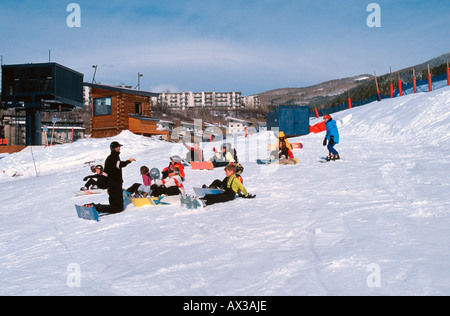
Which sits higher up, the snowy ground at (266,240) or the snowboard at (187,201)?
the snowboard at (187,201)

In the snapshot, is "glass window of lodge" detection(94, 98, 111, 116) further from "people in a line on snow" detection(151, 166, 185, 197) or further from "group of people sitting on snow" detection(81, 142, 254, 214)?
"people in a line on snow" detection(151, 166, 185, 197)

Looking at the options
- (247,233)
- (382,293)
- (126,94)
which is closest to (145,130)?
(126,94)

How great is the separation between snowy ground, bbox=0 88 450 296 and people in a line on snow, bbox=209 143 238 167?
2208 millimetres

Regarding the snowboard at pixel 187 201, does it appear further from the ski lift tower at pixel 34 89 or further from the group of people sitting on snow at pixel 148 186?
the ski lift tower at pixel 34 89

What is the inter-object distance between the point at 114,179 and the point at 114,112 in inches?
962

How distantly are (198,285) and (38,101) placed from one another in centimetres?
3409

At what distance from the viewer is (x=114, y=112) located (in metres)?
30.9

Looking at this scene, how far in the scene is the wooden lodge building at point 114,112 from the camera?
3078 centimetres

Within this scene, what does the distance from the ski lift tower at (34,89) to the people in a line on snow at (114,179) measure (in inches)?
1088

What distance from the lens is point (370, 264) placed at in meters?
3.98

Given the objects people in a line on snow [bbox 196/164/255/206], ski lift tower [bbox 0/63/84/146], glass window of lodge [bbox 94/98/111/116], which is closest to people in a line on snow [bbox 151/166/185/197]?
people in a line on snow [bbox 196/164/255/206]

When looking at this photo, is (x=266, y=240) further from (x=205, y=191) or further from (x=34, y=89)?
(x=34, y=89)

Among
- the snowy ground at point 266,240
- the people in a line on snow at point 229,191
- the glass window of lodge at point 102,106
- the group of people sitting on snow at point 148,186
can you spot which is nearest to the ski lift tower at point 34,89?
the glass window of lodge at point 102,106

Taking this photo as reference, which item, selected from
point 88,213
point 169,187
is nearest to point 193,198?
point 169,187
